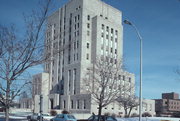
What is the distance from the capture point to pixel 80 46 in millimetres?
86062

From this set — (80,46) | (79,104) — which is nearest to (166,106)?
(80,46)

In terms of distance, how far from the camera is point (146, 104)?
93.9 metres

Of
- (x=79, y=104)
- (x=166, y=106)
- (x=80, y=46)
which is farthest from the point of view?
(x=166, y=106)

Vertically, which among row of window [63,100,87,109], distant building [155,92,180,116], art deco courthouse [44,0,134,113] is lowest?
distant building [155,92,180,116]

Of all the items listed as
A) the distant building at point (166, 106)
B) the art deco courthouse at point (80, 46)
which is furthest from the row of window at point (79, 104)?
the distant building at point (166, 106)

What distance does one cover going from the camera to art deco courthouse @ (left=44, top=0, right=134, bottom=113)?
3211 inches

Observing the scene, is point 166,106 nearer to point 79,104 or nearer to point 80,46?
point 80,46

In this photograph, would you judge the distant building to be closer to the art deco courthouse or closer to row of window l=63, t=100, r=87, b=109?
the art deco courthouse

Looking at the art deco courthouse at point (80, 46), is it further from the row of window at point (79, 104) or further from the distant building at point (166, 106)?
the distant building at point (166, 106)

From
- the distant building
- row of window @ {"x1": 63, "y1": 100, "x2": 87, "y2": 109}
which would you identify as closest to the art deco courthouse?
row of window @ {"x1": 63, "y1": 100, "x2": 87, "y2": 109}

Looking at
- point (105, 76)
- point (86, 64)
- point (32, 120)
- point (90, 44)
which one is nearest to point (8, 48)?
point (105, 76)

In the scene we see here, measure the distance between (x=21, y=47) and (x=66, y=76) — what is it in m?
75.5

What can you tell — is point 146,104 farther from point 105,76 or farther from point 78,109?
point 105,76

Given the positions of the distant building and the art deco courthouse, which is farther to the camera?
the distant building
